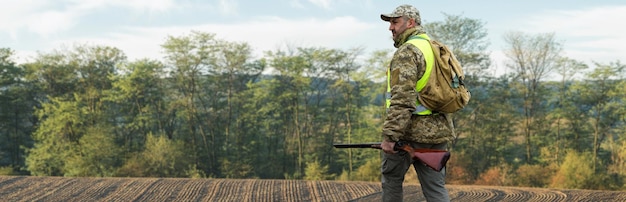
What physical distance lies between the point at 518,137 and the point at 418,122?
33842mm

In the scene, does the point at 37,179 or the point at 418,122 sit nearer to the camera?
the point at 418,122

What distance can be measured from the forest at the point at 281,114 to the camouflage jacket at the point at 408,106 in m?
29.3

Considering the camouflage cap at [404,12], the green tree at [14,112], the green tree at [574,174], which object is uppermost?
the camouflage cap at [404,12]

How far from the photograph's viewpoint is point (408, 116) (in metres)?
2.89

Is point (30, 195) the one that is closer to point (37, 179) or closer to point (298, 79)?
point (37, 179)

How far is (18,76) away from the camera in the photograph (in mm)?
36562

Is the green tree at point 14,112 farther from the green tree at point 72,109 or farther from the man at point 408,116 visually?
the man at point 408,116

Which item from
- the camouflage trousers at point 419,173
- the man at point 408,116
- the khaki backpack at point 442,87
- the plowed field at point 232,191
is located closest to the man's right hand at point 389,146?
the man at point 408,116

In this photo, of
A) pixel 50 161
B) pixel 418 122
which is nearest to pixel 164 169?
pixel 50 161

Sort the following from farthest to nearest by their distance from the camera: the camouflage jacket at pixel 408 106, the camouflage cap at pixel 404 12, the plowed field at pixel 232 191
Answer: the plowed field at pixel 232 191 → the camouflage cap at pixel 404 12 → the camouflage jacket at pixel 408 106

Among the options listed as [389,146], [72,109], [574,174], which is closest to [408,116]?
[389,146]

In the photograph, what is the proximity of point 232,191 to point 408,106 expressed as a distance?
7.17ft

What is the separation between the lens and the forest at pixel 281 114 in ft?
108

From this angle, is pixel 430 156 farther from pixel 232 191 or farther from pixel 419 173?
pixel 232 191
